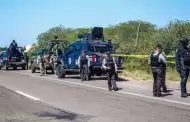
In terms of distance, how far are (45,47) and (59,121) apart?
18.8m

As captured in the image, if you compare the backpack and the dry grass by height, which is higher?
the backpack

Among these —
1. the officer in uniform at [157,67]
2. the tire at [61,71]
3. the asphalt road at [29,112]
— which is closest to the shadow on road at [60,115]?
the asphalt road at [29,112]

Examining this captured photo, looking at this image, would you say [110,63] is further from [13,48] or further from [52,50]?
[13,48]

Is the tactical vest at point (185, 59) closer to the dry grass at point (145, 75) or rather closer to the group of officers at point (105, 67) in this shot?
the group of officers at point (105, 67)

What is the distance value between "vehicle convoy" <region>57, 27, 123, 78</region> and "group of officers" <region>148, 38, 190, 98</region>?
7381 mm

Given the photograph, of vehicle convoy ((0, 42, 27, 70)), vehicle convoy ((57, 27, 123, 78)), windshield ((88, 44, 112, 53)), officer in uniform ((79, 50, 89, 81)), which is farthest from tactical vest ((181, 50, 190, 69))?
vehicle convoy ((0, 42, 27, 70))

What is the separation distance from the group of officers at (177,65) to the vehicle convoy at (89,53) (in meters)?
7.38

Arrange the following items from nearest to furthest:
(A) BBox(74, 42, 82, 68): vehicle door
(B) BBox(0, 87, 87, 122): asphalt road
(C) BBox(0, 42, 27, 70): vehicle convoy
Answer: (B) BBox(0, 87, 87, 122): asphalt road, (A) BBox(74, 42, 82, 68): vehicle door, (C) BBox(0, 42, 27, 70): vehicle convoy

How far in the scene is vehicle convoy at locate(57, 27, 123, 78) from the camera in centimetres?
2111

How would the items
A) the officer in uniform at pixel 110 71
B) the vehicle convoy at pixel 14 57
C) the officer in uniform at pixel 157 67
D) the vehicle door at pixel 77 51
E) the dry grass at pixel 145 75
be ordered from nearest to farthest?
1. the officer in uniform at pixel 157 67
2. the officer in uniform at pixel 110 71
3. the dry grass at pixel 145 75
4. the vehicle door at pixel 77 51
5. the vehicle convoy at pixel 14 57

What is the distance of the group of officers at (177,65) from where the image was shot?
1279 centimetres

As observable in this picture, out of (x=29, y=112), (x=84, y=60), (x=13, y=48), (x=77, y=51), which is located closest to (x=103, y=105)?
(x=29, y=112)

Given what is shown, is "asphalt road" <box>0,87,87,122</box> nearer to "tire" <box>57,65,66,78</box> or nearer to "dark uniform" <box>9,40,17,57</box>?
"tire" <box>57,65,66,78</box>

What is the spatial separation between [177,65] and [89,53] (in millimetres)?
8874
